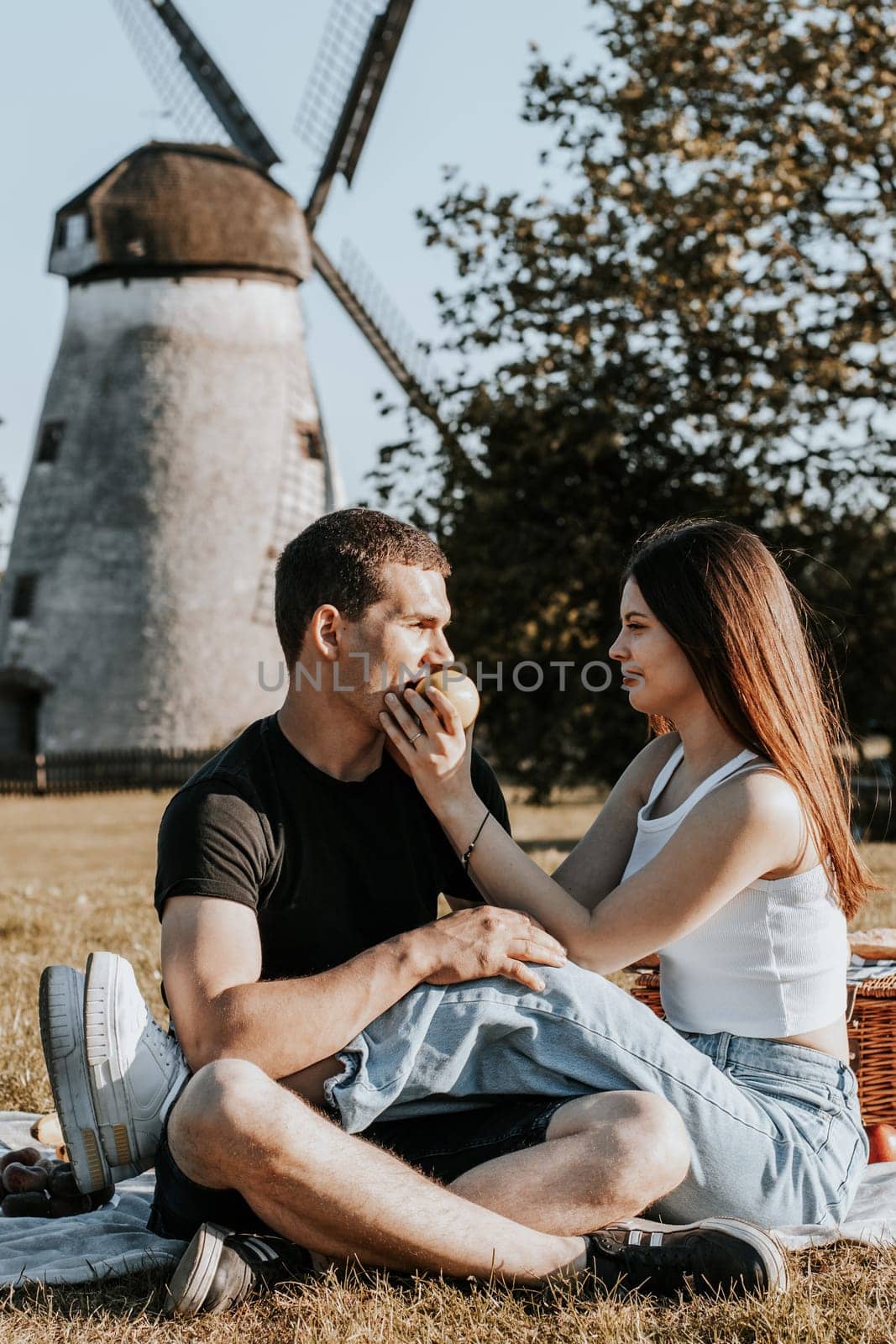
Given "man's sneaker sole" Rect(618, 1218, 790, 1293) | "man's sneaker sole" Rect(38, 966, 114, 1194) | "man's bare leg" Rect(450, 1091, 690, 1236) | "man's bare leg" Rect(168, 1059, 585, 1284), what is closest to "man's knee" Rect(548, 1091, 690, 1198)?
"man's bare leg" Rect(450, 1091, 690, 1236)

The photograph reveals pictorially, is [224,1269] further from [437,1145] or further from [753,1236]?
[753,1236]

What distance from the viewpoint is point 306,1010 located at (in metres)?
2.67

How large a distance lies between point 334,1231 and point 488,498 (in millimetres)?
10918

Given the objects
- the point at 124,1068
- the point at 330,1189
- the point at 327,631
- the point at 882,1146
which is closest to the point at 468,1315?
the point at 330,1189

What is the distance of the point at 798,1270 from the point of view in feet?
9.19

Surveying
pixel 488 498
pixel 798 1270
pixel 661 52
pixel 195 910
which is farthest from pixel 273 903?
pixel 661 52

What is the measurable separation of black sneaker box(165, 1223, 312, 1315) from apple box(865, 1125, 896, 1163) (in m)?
1.75

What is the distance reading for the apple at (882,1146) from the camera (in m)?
3.71

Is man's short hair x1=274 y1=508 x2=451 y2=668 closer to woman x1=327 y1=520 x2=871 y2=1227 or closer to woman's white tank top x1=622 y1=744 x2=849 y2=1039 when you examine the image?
woman x1=327 y1=520 x2=871 y2=1227

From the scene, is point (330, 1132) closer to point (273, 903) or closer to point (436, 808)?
point (273, 903)

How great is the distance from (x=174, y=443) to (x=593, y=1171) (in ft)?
74.1

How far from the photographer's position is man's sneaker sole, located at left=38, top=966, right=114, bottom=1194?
9.15ft

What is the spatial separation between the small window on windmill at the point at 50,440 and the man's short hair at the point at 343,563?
23.0 meters

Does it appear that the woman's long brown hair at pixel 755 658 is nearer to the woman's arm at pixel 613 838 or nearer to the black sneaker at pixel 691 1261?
the woman's arm at pixel 613 838
